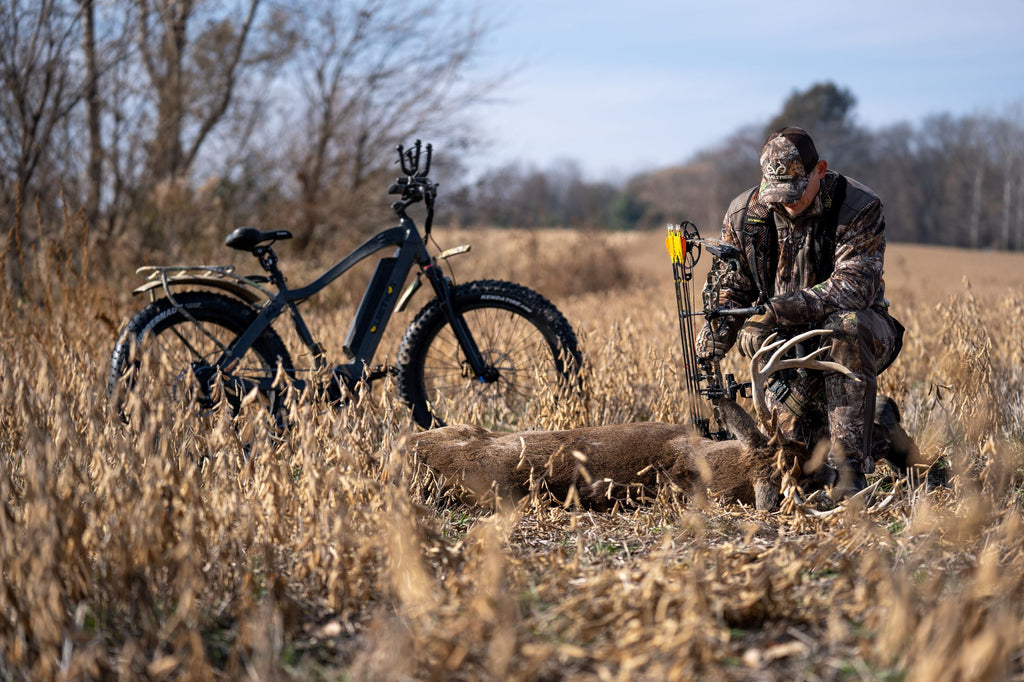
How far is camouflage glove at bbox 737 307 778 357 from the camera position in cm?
412

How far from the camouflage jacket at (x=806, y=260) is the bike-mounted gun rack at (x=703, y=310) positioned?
11 cm

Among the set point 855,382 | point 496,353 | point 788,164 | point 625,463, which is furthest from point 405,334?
point 855,382

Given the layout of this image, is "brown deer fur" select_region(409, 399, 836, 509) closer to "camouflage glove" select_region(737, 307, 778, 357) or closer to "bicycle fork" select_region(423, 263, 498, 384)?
"camouflage glove" select_region(737, 307, 778, 357)

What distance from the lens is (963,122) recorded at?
63.5m

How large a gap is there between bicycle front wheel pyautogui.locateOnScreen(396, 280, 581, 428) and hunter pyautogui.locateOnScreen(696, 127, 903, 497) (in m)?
1.20

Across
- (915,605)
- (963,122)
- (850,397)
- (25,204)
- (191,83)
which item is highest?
(963,122)

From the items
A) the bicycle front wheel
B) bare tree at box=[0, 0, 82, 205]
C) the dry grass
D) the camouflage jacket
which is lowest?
the dry grass

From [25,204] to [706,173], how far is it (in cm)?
6918

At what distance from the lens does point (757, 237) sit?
4.32 m

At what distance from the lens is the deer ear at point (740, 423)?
3.67 m

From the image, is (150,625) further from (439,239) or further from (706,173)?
(706,173)

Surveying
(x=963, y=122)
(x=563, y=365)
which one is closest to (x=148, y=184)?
(x=563, y=365)

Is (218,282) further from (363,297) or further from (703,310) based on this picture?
(703,310)

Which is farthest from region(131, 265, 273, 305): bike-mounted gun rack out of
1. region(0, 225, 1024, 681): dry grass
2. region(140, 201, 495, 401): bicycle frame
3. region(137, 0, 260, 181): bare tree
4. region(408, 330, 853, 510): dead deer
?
region(137, 0, 260, 181): bare tree
